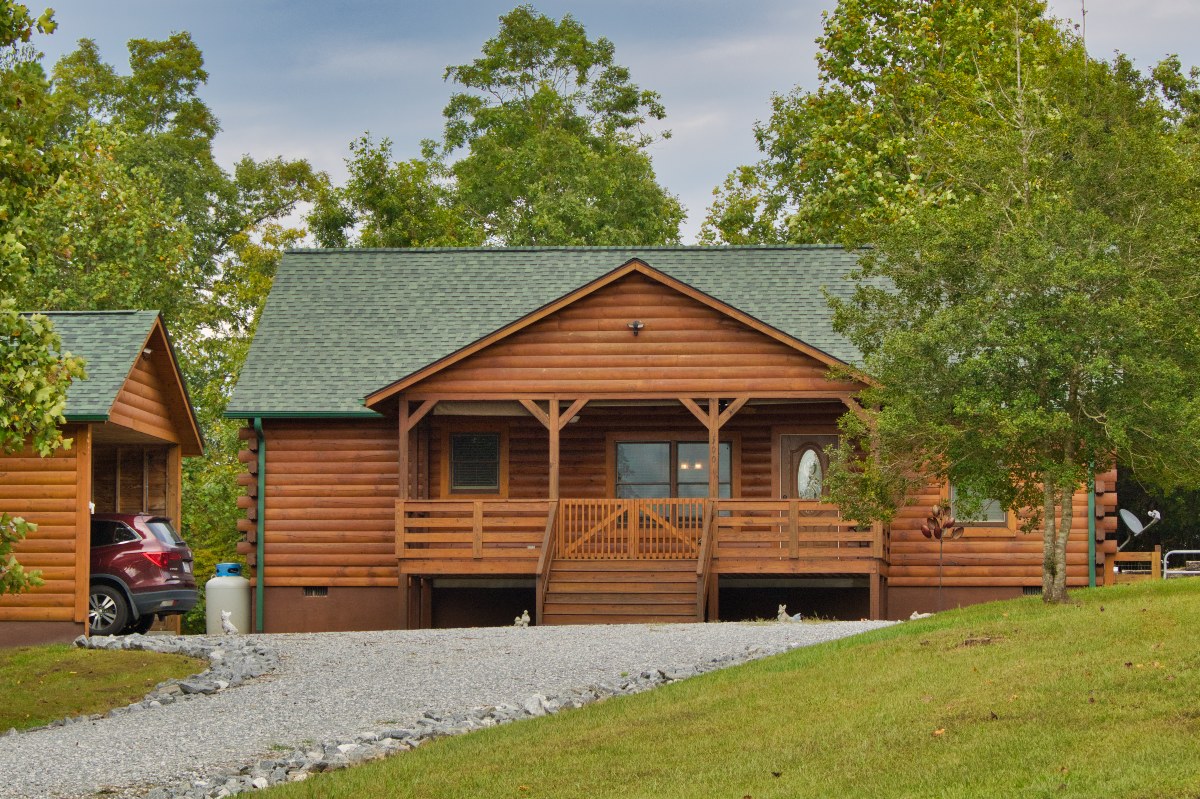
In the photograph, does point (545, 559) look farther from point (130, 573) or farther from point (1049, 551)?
point (1049, 551)

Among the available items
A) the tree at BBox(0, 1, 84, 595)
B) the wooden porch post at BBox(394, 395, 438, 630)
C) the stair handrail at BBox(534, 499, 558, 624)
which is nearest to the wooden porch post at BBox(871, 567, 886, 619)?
the stair handrail at BBox(534, 499, 558, 624)

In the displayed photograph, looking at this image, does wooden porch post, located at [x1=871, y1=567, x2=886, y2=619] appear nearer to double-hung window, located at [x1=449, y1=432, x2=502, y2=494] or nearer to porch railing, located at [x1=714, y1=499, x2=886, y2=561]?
porch railing, located at [x1=714, y1=499, x2=886, y2=561]

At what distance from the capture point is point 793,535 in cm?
2453

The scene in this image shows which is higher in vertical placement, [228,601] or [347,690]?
[228,601]

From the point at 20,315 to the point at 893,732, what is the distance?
8.71 metres

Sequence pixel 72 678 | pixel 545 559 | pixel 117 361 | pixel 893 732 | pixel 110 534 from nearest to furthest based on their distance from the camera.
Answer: pixel 893 732
pixel 72 678
pixel 110 534
pixel 117 361
pixel 545 559

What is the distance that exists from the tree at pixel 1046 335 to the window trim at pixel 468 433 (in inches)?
355

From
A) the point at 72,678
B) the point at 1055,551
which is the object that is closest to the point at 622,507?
the point at 1055,551

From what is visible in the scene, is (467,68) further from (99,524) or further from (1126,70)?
(99,524)

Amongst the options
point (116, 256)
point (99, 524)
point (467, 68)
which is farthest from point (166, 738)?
point (467, 68)

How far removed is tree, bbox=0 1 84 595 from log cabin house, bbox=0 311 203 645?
529 cm

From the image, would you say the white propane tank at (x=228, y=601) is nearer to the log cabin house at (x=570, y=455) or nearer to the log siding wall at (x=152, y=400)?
the log cabin house at (x=570, y=455)

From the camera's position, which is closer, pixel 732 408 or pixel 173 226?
pixel 732 408

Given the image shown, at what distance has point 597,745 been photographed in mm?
12070
